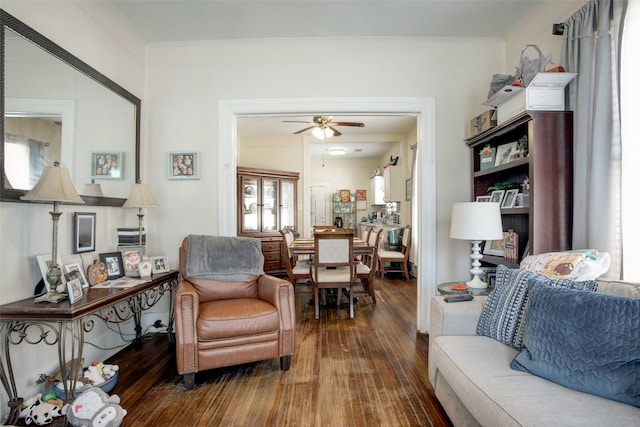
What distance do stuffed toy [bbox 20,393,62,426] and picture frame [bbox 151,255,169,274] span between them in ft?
3.30

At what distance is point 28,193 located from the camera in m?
1.59

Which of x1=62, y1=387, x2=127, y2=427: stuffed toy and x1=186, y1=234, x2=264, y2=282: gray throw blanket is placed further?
x1=186, y1=234, x2=264, y2=282: gray throw blanket

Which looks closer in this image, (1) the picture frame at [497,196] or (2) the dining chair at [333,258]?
(1) the picture frame at [497,196]

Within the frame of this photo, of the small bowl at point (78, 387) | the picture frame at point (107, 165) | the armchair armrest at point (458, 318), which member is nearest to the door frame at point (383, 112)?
the picture frame at point (107, 165)

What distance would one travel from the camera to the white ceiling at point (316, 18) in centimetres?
235

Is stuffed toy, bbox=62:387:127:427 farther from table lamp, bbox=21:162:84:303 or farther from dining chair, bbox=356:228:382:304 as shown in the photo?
dining chair, bbox=356:228:382:304

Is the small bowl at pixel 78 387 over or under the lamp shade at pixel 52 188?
under

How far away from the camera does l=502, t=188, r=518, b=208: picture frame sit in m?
2.32

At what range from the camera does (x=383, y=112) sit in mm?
2857

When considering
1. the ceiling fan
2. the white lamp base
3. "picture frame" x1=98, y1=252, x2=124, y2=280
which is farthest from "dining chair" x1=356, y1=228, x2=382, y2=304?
"picture frame" x1=98, y1=252, x2=124, y2=280

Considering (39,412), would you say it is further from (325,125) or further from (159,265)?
(325,125)

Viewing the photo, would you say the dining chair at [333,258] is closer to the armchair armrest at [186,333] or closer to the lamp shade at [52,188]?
the armchair armrest at [186,333]

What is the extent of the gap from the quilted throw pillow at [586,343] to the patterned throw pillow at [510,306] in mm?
176

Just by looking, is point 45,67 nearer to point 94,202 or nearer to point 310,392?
point 94,202
